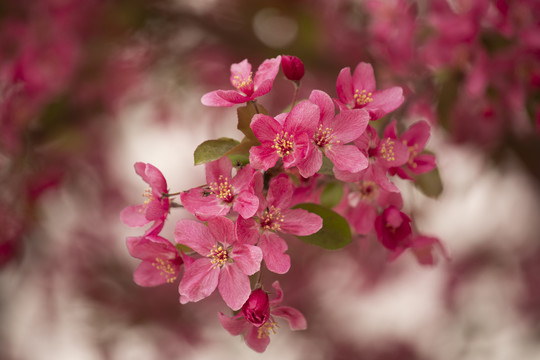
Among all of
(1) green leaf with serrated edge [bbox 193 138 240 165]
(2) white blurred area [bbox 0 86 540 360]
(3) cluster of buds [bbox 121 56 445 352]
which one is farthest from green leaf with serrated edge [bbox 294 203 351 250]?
(2) white blurred area [bbox 0 86 540 360]

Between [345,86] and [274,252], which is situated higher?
[345,86]

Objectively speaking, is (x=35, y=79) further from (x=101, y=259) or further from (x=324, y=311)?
(x=324, y=311)

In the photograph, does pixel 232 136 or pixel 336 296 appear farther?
pixel 336 296

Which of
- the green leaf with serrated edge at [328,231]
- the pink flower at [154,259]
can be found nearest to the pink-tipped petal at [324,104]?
the green leaf with serrated edge at [328,231]

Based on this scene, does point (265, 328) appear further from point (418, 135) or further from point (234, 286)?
point (418, 135)

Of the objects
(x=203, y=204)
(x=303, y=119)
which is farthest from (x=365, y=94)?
(x=203, y=204)

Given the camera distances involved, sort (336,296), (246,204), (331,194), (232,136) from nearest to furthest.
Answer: (246,204)
(331,194)
(232,136)
(336,296)

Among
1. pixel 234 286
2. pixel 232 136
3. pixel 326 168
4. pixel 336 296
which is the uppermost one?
pixel 326 168

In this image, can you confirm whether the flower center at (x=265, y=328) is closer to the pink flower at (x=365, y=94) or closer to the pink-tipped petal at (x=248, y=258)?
the pink-tipped petal at (x=248, y=258)
